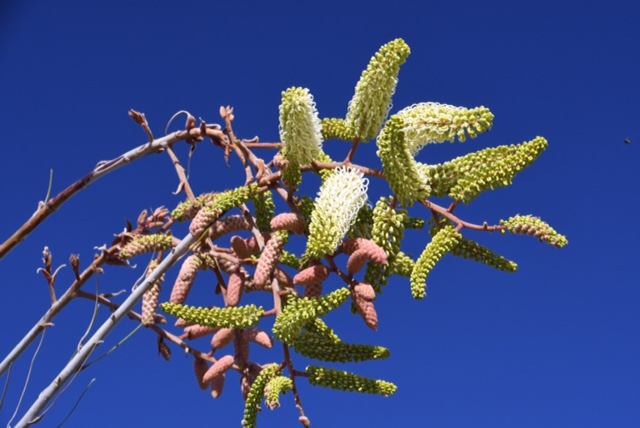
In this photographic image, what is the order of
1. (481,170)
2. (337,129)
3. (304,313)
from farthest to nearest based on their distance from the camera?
(337,129) < (481,170) < (304,313)

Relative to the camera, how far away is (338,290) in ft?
4.70

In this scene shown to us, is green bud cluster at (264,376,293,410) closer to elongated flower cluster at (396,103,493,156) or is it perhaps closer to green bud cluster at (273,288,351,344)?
green bud cluster at (273,288,351,344)

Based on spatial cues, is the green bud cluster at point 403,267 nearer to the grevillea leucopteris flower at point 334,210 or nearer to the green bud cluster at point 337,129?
the grevillea leucopteris flower at point 334,210

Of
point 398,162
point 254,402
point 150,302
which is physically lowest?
point 254,402

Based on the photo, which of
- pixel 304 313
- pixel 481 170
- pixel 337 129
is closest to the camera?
pixel 304 313

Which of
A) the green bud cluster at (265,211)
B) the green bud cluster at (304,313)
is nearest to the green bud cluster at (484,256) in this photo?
the green bud cluster at (304,313)

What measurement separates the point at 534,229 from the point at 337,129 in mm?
419

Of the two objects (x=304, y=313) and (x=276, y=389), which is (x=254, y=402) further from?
(x=304, y=313)

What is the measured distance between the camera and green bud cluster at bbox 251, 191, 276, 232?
66.4 inches

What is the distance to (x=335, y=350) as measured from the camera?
4.93ft

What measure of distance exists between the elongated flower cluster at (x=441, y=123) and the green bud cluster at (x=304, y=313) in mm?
342

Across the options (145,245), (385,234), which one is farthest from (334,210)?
(145,245)

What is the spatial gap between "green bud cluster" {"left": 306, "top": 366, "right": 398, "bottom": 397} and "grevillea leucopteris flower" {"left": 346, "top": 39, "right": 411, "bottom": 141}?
1.46ft

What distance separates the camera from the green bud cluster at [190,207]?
5.60 ft
